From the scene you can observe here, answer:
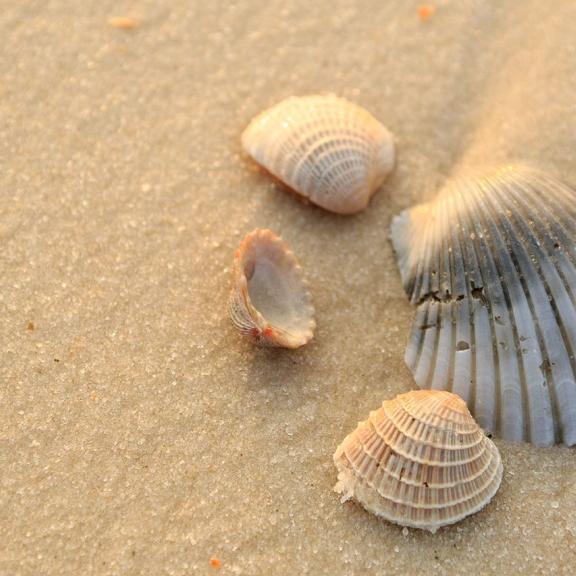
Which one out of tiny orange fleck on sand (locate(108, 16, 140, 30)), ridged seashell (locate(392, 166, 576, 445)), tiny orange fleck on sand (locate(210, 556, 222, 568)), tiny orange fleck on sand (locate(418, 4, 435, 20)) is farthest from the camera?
tiny orange fleck on sand (locate(418, 4, 435, 20))

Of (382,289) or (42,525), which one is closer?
(42,525)

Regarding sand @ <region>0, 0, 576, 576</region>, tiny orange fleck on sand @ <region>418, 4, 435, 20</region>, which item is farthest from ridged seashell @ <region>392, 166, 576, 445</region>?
tiny orange fleck on sand @ <region>418, 4, 435, 20</region>

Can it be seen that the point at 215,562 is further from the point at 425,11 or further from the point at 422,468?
the point at 425,11

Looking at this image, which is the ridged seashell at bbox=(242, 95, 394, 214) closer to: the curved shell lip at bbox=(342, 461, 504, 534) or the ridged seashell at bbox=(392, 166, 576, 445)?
the ridged seashell at bbox=(392, 166, 576, 445)

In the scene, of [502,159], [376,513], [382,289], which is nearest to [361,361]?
[382,289]

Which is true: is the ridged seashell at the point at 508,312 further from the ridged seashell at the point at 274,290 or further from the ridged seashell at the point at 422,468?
the ridged seashell at the point at 274,290

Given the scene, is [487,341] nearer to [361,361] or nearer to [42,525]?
[361,361]
